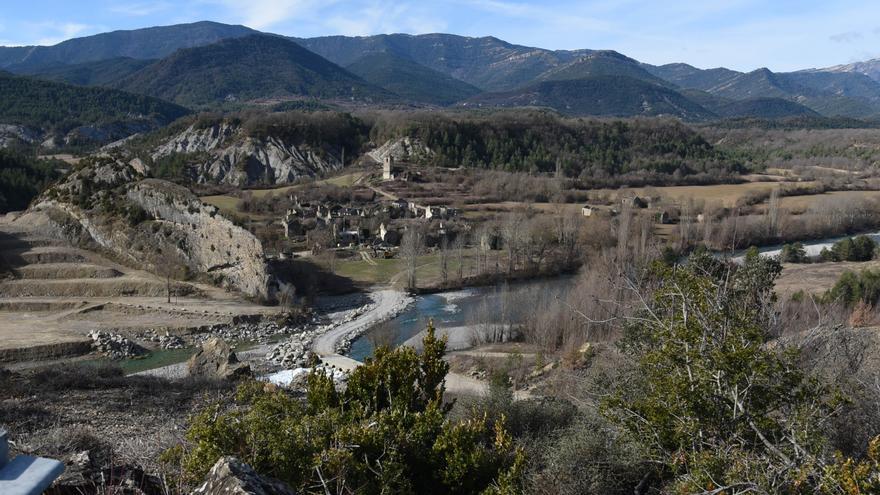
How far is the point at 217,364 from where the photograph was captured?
71.3 feet

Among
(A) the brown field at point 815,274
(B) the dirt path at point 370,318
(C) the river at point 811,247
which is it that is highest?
(A) the brown field at point 815,274

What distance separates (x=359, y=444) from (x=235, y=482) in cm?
214

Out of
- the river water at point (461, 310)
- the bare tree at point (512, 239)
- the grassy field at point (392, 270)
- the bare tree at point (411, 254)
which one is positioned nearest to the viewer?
the river water at point (461, 310)

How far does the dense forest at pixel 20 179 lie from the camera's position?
5444cm

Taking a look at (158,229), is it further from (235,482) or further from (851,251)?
(851,251)

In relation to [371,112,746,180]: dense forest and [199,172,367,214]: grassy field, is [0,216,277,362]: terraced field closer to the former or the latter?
[199,172,367,214]: grassy field

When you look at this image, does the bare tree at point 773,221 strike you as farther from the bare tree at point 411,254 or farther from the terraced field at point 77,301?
the terraced field at point 77,301

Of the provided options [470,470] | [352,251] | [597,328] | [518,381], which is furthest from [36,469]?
[352,251]

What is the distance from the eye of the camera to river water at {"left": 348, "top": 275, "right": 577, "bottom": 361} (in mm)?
30125

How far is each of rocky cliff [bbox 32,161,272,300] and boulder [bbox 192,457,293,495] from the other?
106ft

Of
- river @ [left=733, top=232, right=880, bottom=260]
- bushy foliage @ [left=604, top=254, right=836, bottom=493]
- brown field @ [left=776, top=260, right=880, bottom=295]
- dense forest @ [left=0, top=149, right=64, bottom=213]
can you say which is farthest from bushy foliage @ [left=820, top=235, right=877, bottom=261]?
dense forest @ [left=0, top=149, right=64, bottom=213]

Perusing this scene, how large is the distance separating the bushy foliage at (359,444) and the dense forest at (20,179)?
57.0 meters

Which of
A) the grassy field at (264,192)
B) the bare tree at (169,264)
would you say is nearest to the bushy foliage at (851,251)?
the bare tree at (169,264)

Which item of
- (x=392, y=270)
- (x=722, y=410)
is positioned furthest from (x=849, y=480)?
(x=392, y=270)
